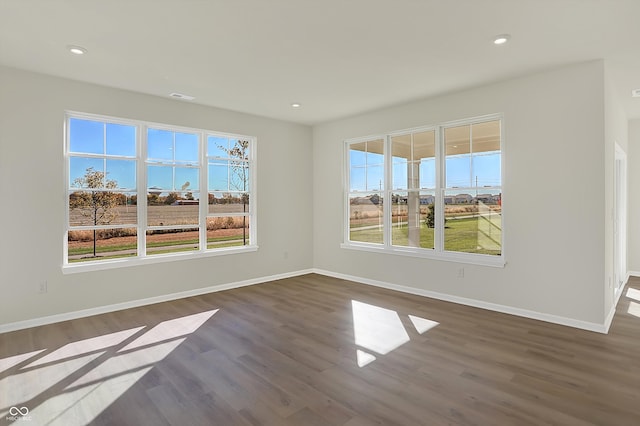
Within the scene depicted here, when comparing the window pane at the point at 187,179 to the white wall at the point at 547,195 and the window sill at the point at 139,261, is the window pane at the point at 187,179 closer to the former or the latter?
the window sill at the point at 139,261

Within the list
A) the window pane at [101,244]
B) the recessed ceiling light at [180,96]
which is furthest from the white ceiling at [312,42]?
the window pane at [101,244]

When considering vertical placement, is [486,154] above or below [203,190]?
above

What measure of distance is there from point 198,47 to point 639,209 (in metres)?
7.25

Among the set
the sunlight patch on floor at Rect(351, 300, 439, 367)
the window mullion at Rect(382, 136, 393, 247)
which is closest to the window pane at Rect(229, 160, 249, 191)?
the window mullion at Rect(382, 136, 393, 247)

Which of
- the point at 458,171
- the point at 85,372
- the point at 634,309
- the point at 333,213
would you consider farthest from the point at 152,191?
the point at 634,309

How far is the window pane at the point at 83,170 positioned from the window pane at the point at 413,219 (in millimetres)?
4191

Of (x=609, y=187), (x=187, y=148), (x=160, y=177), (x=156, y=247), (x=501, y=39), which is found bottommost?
(x=156, y=247)

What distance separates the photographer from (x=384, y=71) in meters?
3.89

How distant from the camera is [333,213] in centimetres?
641

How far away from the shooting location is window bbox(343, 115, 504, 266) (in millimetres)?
4484

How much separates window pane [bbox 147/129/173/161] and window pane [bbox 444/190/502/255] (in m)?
4.02

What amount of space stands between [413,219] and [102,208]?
4.30m

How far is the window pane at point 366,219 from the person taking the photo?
5.84m

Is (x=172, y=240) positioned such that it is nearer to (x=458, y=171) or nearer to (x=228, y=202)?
(x=228, y=202)
